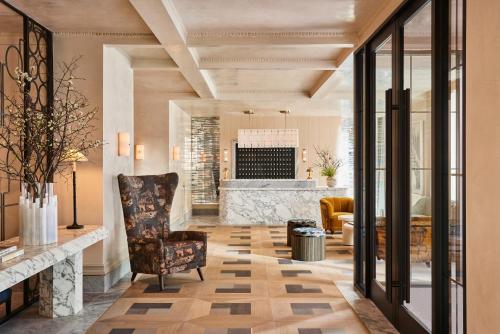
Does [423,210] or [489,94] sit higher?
[489,94]

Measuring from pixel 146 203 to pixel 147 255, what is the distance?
0.77 meters

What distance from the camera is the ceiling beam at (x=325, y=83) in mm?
6232

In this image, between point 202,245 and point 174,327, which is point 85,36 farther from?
point 174,327

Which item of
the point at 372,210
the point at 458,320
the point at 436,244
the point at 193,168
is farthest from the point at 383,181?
the point at 193,168

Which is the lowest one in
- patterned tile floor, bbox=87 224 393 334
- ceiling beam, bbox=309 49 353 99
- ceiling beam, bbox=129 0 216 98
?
patterned tile floor, bbox=87 224 393 334

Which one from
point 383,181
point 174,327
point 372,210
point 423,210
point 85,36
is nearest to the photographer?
point 423,210

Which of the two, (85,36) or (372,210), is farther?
(85,36)

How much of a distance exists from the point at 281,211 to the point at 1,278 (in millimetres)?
8304

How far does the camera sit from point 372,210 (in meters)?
4.88

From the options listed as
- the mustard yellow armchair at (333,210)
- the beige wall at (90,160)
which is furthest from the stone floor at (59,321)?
the mustard yellow armchair at (333,210)

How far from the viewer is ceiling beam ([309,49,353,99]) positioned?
20.4ft

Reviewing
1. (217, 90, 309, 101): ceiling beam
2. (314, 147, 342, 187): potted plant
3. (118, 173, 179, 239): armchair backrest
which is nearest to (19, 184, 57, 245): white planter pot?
(118, 173, 179, 239): armchair backrest

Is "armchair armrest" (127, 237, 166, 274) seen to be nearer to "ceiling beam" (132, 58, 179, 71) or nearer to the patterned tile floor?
the patterned tile floor

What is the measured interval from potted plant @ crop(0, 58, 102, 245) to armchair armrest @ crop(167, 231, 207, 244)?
160 centimetres
